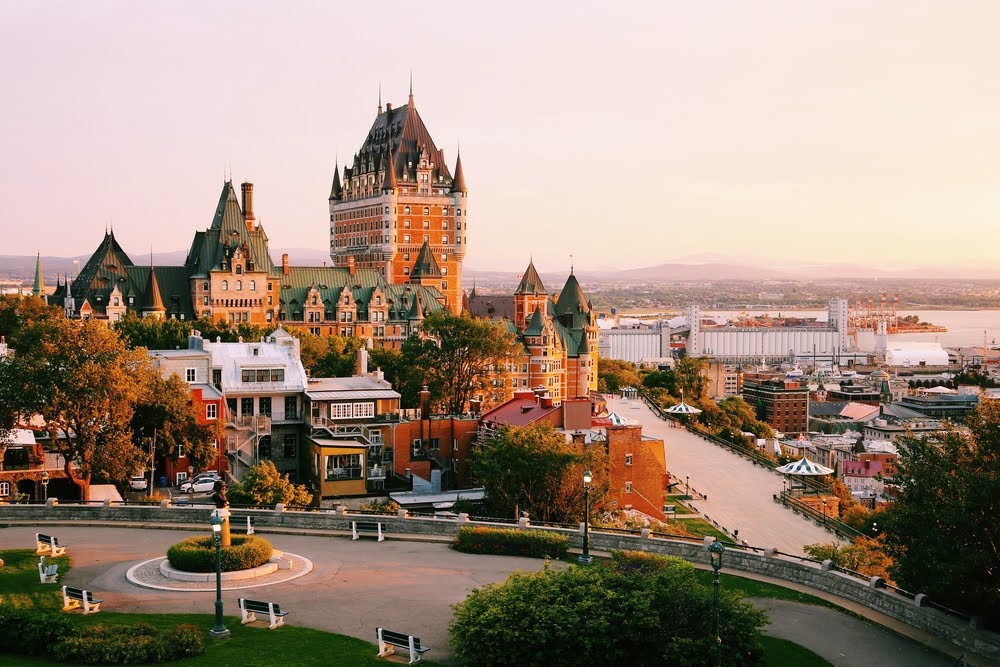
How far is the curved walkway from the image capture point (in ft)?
88.3

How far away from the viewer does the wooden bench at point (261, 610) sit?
27.5 m

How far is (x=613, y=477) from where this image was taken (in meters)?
58.1

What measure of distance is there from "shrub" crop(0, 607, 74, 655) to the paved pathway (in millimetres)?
42796

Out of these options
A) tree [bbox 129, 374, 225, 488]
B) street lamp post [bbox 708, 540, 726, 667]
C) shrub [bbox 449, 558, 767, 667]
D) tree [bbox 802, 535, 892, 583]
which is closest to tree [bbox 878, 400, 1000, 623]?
shrub [bbox 449, 558, 767, 667]

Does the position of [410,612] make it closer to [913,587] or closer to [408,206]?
[913,587]

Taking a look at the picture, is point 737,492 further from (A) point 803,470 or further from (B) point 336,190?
(B) point 336,190

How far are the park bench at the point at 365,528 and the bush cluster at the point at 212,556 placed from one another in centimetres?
521

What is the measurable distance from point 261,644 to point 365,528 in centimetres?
1215

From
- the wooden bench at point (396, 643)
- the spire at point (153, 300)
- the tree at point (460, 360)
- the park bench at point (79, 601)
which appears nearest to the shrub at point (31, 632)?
the park bench at point (79, 601)

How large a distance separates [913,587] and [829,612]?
86.8 inches

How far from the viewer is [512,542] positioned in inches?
1396

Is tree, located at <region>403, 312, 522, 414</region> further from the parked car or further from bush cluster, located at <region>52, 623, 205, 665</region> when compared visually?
bush cluster, located at <region>52, 623, 205, 665</region>

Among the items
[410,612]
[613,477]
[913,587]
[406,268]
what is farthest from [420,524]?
[406,268]

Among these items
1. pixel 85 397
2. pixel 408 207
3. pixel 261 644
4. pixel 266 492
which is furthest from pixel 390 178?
A: pixel 261 644
